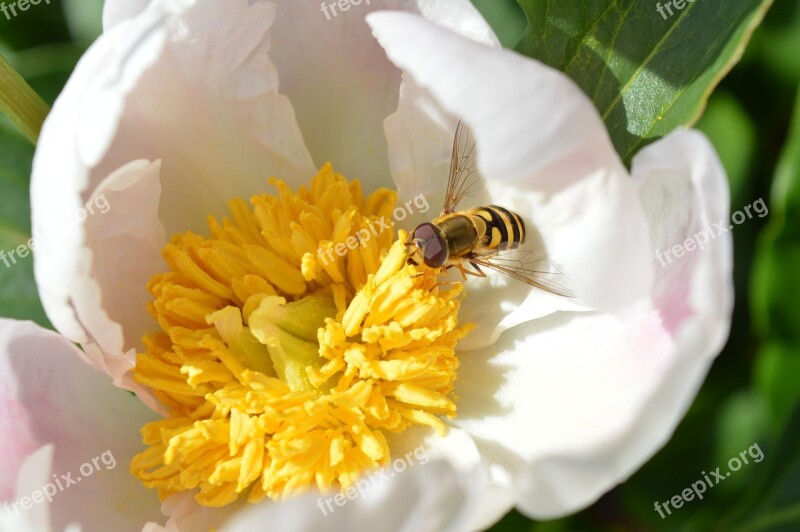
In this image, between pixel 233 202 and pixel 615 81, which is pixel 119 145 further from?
pixel 615 81

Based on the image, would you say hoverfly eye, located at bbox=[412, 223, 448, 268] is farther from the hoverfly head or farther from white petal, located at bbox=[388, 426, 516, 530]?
white petal, located at bbox=[388, 426, 516, 530]

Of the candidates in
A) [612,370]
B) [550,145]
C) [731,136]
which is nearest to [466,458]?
[612,370]

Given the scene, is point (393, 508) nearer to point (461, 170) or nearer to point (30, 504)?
point (30, 504)

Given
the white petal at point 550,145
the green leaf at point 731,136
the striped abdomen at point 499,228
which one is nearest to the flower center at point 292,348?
the striped abdomen at point 499,228

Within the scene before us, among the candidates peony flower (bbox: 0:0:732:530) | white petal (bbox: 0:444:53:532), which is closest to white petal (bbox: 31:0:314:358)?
peony flower (bbox: 0:0:732:530)

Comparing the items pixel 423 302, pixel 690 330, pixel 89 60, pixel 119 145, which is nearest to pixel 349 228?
pixel 423 302
